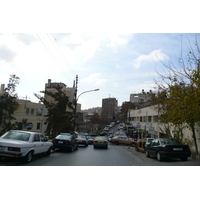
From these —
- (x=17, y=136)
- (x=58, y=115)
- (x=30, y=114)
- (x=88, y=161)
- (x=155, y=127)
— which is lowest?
(x=88, y=161)

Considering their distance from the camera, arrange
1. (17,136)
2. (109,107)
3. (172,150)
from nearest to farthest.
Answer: (17,136) → (172,150) → (109,107)

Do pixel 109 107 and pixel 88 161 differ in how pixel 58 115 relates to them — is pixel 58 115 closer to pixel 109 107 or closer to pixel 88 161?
pixel 88 161

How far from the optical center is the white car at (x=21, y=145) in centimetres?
838

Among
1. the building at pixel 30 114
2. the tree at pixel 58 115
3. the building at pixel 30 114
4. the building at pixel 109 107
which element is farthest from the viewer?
the building at pixel 109 107

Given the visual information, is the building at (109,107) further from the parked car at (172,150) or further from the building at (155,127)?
the parked car at (172,150)

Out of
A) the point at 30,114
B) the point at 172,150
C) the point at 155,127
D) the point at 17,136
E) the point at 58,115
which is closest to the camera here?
the point at 17,136

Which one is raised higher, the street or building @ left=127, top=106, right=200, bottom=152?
building @ left=127, top=106, right=200, bottom=152

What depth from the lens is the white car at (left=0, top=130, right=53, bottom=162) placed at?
27.5 feet

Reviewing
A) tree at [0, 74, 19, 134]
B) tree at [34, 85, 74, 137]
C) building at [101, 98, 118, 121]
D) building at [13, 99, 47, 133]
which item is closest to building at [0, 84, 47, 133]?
building at [13, 99, 47, 133]

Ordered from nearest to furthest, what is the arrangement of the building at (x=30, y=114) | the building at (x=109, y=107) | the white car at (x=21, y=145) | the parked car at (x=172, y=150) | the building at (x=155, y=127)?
the white car at (x=21, y=145) → the parked car at (x=172, y=150) → the building at (x=155, y=127) → the building at (x=30, y=114) → the building at (x=109, y=107)

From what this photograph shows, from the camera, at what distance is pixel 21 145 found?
8.56 metres

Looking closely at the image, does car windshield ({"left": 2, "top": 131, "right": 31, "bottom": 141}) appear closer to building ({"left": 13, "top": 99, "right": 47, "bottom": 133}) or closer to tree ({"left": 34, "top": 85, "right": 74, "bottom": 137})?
tree ({"left": 34, "top": 85, "right": 74, "bottom": 137})

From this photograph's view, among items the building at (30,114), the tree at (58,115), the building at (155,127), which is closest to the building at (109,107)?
the building at (155,127)

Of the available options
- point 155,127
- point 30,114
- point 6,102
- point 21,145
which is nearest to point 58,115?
point 6,102
